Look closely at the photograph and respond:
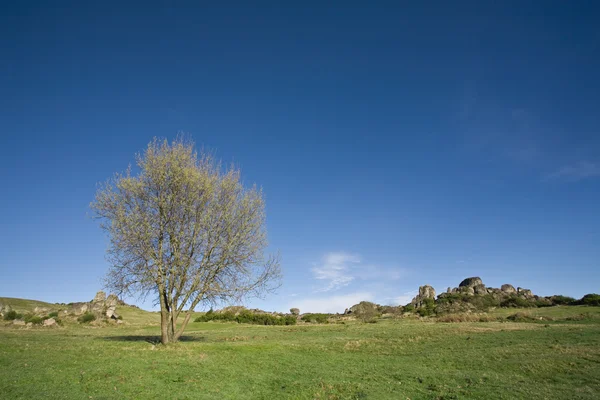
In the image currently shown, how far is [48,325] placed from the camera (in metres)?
55.2

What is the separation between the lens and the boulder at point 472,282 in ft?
386

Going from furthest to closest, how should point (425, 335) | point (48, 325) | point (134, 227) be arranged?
point (48, 325), point (425, 335), point (134, 227)

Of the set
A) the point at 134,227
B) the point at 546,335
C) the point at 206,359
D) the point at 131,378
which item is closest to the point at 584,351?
the point at 546,335

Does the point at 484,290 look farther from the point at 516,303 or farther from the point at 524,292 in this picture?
the point at 516,303

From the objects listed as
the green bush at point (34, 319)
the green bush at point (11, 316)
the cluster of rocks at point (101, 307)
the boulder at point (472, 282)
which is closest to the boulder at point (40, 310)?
the cluster of rocks at point (101, 307)

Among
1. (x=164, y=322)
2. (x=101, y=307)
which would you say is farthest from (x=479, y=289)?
(x=164, y=322)

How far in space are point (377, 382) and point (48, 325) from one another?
55.9 meters

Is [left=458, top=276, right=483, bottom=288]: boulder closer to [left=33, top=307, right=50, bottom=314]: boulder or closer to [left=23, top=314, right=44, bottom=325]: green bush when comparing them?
[left=23, top=314, right=44, bottom=325]: green bush

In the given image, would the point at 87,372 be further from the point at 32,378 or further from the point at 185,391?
the point at 185,391

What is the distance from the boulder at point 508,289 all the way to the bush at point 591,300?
26.7m

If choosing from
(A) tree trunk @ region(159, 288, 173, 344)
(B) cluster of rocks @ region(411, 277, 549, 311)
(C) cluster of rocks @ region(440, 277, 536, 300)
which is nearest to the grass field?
(A) tree trunk @ region(159, 288, 173, 344)

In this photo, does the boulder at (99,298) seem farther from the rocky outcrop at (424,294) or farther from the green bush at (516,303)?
the green bush at (516,303)

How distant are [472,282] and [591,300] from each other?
46.7 metres

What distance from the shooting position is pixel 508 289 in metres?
110
